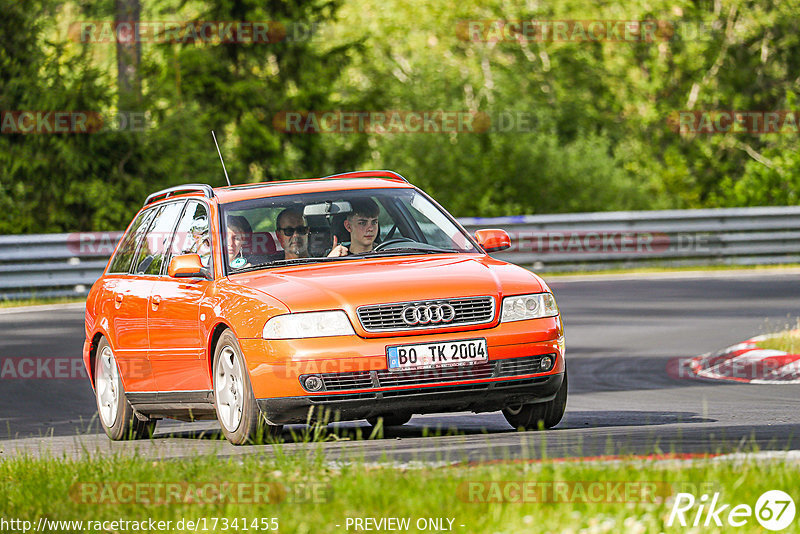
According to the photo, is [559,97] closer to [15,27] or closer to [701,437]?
[15,27]

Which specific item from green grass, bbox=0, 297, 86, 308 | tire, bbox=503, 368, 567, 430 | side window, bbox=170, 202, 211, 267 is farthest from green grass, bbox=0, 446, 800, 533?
green grass, bbox=0, 297, 86, 308

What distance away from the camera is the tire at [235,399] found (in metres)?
8.94

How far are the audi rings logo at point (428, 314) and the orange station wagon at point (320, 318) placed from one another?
13 mm

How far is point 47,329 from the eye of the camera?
19.2 m

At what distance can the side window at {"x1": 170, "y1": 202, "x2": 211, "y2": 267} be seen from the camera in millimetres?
10211

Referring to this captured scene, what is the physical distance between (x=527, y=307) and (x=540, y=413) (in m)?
0.85

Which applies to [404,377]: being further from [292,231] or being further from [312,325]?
[292,231]

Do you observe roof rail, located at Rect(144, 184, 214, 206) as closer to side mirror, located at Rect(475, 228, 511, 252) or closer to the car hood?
the car hood

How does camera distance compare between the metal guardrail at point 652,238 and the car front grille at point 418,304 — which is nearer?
the car front grille at point 418,304

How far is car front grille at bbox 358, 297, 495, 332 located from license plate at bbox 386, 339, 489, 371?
0.11 m

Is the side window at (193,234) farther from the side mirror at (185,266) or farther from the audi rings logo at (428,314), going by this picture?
the audi rings logo at (428,314)

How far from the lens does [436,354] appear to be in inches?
345

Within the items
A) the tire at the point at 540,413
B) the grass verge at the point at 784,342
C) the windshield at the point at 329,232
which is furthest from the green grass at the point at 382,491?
the grass verge at the point at 784,342

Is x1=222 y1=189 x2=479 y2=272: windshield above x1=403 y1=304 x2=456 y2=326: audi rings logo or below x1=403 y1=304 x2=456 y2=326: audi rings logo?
above
